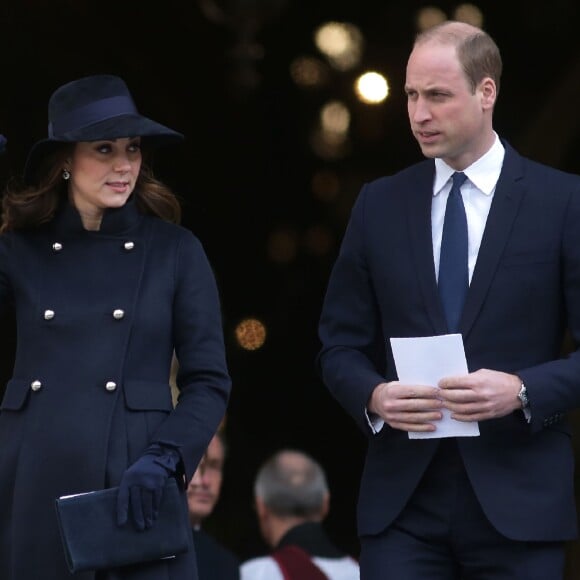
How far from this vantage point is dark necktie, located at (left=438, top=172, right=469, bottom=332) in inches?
179

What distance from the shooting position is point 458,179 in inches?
183

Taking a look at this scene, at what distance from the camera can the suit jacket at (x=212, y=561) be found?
18.2 ft

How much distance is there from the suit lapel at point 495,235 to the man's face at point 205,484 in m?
2.05

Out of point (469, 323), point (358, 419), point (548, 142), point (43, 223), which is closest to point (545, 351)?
point (469, 323)

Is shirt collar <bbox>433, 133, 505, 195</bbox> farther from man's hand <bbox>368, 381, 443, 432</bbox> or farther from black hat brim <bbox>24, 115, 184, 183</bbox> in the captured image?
black hat brim <bbox>24, 115, 184, 183</bbox>

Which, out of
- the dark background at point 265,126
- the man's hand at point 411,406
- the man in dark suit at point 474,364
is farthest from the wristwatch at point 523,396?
the dark background at point 265,126

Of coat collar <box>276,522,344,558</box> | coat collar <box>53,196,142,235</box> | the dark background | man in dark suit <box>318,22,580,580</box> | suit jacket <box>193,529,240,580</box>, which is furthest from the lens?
the dark background

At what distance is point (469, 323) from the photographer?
450 centimetres

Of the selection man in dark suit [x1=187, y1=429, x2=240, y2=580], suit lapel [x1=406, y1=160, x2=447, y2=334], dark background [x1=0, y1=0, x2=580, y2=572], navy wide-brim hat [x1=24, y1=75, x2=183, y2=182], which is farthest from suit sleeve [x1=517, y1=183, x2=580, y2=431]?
dark background [x1=0, y1=0, x2=580, y2=572]

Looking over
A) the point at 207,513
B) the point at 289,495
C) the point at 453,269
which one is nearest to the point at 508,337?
the point at 453,269

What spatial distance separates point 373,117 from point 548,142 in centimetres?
117

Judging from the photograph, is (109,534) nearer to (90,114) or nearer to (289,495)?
(90,114)

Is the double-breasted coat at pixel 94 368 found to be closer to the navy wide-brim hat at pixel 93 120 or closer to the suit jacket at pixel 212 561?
the navy wide-brim hat at pixel 93 120

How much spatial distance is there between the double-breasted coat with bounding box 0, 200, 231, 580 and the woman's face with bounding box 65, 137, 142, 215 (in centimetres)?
6
